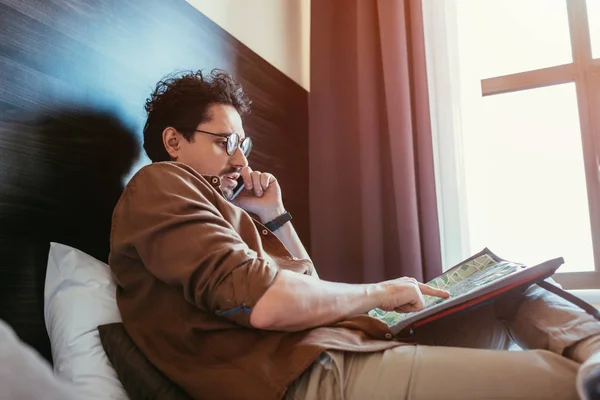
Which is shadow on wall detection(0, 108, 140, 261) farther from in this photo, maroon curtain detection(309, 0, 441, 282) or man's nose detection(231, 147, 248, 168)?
maroon curtain detection(309, 0, 441, 282)

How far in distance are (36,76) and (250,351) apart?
2.20 feet

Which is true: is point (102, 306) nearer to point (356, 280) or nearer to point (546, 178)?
point (356, 280)

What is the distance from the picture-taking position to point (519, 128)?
6.78ft

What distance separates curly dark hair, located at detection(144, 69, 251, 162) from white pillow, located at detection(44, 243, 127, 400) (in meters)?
0.35

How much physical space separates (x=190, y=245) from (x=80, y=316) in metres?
0.27

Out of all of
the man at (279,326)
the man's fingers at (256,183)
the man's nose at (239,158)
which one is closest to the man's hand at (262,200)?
the man's fingers at (256,183)

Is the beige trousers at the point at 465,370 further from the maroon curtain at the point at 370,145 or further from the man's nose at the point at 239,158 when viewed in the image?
the maroon curtain at the point at 370,145

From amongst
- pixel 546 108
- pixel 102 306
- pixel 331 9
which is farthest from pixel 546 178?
pixel 102 306

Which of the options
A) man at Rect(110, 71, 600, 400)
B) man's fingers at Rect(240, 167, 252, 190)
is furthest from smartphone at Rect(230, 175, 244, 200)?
man at Rect(110, 71, 600, 400)

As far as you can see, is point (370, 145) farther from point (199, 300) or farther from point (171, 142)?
point (199, 300)

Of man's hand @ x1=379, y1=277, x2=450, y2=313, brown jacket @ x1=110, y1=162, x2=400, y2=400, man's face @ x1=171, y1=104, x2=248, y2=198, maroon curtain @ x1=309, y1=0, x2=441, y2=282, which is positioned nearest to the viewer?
brown jacket @ x1=110, y1=162, x2=400, y2=400

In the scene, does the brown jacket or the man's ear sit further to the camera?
the man's ear

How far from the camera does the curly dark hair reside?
1.29 m

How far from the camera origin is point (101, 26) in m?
1.24
